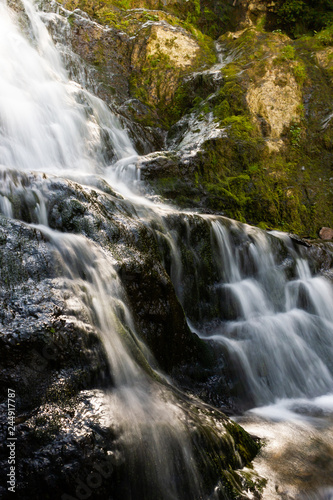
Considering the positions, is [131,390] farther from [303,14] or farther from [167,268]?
[303,14]

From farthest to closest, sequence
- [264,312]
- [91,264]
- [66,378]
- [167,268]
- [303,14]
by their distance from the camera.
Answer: [303,14] → [264,312] → [167,268] → [91,264] → [66,378]

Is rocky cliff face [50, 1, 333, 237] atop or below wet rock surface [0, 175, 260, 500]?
atop

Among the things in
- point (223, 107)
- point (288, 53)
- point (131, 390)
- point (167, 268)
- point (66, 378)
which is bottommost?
point (131, 390)

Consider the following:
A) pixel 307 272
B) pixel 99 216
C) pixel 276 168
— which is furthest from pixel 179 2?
pixel 99 216

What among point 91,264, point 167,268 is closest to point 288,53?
point 167,268

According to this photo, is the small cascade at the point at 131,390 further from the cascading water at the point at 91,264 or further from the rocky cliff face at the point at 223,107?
the rocky cliff face at the point at 223,107

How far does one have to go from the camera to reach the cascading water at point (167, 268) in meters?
2.41

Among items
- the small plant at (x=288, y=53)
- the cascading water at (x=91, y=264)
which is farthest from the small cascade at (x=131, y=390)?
the small plant at (x=288, y=53)

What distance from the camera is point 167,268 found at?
4.83 meters

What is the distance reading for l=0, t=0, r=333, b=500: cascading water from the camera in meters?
2.41

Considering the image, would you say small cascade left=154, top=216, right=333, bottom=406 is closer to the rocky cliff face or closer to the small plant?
the rocky cliff face

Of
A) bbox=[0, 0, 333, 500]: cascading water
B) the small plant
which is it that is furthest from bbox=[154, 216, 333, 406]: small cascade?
the small plant

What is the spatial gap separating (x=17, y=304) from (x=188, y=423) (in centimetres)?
143

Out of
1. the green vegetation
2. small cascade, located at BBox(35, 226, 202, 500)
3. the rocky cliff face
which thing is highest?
the green vegetation
